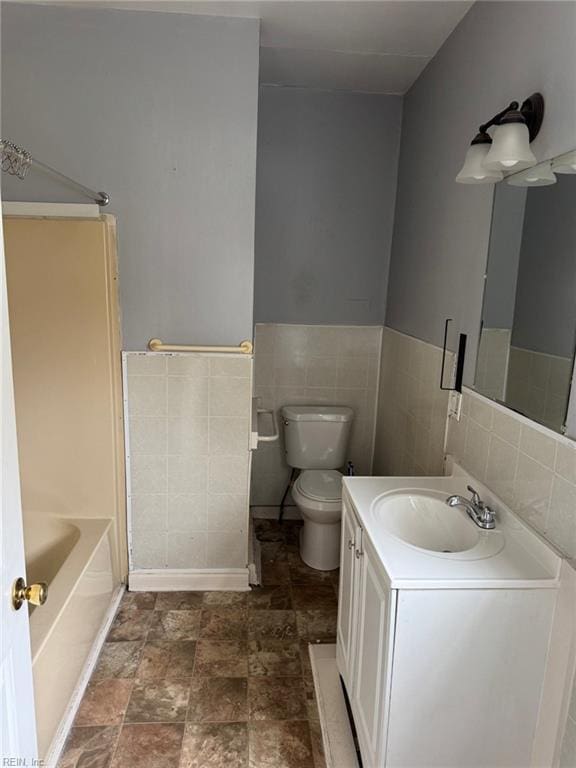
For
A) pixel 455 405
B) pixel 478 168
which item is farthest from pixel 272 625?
pixel 478 168

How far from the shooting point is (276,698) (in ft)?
A: 5.95

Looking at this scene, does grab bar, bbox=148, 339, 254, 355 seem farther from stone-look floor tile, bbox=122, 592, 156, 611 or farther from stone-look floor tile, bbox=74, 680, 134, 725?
stone-look floor tile, bbox=74, 680, 134, 725

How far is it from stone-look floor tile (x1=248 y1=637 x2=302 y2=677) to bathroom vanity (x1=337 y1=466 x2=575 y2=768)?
603 millimetres

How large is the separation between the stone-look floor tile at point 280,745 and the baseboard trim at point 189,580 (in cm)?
78

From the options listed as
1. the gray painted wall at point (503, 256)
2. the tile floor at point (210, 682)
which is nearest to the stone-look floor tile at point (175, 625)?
the tile floor at point (210, 682)

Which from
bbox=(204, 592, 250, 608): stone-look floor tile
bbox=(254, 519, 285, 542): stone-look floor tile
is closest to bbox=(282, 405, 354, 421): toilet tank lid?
bbox=(254, 519, 285, 542): stone-look floor tile

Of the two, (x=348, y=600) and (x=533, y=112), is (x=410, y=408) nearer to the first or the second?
(x=348, y=600)

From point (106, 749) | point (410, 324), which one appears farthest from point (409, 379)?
point (106, 749)

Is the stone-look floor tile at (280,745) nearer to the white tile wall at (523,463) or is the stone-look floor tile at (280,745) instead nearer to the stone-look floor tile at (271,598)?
the stone-look floor tile at (271,598)

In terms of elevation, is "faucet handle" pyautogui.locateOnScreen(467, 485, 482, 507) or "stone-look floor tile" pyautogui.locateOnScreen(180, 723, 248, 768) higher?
"faucet handle" pyautogui.locateOnScreen(467, 485, 482, 507)

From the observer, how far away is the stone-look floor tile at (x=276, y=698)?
1.74 m

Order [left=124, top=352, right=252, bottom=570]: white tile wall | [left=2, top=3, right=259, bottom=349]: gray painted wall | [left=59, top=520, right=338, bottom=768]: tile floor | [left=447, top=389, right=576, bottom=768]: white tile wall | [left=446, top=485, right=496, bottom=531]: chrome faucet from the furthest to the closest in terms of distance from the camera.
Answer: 1. [left=124, top=352, right=252, bottom=570]: white tile wall
2. [left=2, top=3, right=259, bottom=349]: gray painted wall
3. [left=59, top=520, right=338, bottom=768]: tile floor
4. [left=446, top=485, right=496, bottom=531]: chrome faucet
5. [left=447, top=389, right=576, bottom=768]: white tile wall

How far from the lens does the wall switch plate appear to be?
1863mm

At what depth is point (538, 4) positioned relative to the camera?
1.43m
